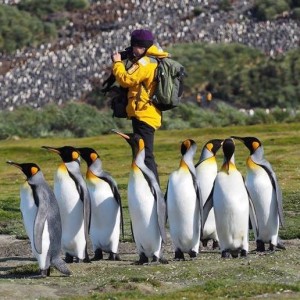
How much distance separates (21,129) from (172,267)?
2219cm

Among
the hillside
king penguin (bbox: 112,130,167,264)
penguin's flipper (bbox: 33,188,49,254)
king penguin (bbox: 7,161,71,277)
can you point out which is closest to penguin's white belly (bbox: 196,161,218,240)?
king penguin (bbox: 112,130,167,264)

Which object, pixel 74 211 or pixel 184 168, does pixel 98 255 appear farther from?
pixel 184 168

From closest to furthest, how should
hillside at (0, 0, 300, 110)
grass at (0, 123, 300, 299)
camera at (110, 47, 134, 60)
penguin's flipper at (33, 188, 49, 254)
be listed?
grass at (0, 123, 300, 299)
penguin's flipper at (33, 188, 49, 254)
camera at (110, 47, 134, 60)
hillside at (0, 0, 300, 110)

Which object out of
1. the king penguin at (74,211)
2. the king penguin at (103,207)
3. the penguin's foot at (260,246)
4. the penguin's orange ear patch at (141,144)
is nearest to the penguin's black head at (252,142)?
the penguin's foot at (260,246)

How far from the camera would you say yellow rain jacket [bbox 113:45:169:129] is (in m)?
11.6

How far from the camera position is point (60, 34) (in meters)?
52.4

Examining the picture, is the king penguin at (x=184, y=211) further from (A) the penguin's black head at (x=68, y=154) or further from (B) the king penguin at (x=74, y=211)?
(A) the penguin's black head at (x=68, y=154)

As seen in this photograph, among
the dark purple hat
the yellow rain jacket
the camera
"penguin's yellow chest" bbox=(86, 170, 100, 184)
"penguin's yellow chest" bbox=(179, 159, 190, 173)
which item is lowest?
"penguin's yellow chest" bbox=(86, 170, 100, 184)

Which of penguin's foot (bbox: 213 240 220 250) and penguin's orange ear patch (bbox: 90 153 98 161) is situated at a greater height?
penguin's orange ear patch (bbox: 90 153 98 161)

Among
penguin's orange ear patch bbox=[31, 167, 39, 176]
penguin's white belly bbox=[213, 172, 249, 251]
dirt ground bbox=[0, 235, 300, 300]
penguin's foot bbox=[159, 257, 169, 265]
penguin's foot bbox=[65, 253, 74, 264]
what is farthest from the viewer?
penguin's foot bbox=[65, 253, 74, 264]

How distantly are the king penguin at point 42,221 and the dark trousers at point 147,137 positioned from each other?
150 cm

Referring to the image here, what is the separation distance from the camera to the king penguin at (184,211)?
11.0m

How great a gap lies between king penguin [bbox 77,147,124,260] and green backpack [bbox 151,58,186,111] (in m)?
0.92

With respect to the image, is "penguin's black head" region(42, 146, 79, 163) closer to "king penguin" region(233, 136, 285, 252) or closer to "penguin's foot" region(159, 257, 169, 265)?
"penguin's foot" region(159, 257, 169, 265)
